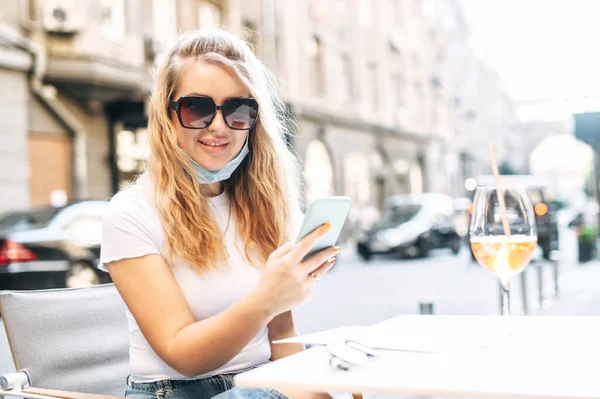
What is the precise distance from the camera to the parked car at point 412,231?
62.6 ft

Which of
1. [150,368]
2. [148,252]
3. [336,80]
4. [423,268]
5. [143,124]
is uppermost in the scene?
[336,80]

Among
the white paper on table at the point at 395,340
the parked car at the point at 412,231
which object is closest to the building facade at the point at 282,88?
the white paper on table at the point at 395,340

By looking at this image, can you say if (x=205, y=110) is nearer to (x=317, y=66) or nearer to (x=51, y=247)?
(x=51, y=247)

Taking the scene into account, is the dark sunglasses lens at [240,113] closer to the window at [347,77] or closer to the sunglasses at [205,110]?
the sunglasses at [205,110]

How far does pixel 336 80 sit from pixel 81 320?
26.5 metres

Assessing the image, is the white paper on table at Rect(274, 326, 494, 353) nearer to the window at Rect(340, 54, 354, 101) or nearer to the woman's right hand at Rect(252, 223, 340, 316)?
the woman's right hand at Rect(252, 223, 340, 316)

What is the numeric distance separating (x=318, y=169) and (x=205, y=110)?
80.5 ft

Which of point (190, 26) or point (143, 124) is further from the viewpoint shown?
point (190, 26)

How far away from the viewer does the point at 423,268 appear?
16594 mm

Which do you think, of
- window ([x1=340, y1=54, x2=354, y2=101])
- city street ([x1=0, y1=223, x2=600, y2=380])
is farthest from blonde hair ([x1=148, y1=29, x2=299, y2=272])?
window ([x1=340, y1=54, x2=354, y2=101])

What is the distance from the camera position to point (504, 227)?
6.60 feet

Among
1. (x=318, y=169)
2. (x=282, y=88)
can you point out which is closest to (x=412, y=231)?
(x=318, y=169)

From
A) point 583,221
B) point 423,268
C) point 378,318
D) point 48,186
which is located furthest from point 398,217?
point 378,318

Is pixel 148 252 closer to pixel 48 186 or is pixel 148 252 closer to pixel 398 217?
pixel 48 186
